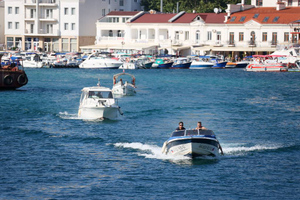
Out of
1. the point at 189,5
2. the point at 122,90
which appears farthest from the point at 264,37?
the point at 122,90

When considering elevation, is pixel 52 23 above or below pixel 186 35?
above

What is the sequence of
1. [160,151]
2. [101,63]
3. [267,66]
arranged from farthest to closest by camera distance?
[101,63]
[267,66]
[160,151]

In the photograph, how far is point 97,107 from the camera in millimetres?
58094

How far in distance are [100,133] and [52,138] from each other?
382cm

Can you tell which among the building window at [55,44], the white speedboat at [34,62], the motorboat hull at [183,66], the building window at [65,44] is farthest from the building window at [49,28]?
the motorboat hull at [183,66]

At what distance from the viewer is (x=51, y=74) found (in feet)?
427

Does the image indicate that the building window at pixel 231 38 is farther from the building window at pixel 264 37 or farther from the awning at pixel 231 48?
the building window at pixel 264 37

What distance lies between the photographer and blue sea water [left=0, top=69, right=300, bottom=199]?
36.9 meters

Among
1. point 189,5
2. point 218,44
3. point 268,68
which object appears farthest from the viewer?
point 189,5

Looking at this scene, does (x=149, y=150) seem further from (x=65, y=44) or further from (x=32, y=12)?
(x=32, y=12)

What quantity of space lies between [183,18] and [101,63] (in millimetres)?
28715

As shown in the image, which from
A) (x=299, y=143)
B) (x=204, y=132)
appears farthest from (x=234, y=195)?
(x=299, y=143)

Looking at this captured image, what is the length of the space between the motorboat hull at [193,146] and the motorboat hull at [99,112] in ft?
52.8

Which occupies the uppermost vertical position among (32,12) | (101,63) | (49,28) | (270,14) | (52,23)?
(32,12)
